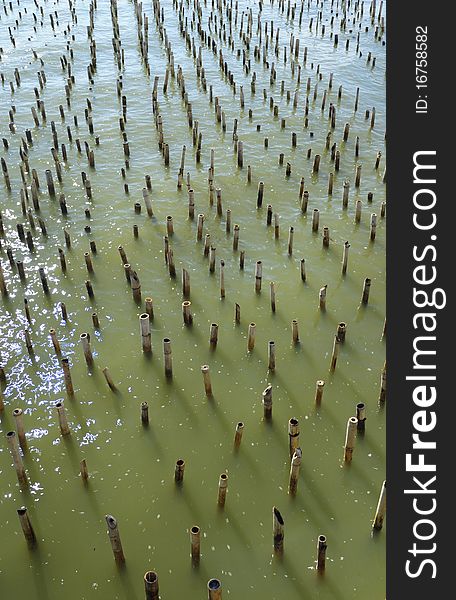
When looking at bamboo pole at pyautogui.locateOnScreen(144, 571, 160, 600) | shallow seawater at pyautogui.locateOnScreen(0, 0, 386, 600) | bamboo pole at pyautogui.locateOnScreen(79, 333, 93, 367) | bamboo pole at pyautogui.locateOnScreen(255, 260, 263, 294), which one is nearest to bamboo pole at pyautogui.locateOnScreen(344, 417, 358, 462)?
shallow seawater at pyautogui.locateOnScreen(0, 0, 386, 600)

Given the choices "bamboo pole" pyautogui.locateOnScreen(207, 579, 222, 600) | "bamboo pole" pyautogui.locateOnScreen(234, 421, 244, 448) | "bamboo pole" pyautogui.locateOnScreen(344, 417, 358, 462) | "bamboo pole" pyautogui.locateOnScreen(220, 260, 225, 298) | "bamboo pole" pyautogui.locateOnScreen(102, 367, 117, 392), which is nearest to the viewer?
"bamboo pole" pyautogui.locateOnScreen(207, 579, 222, 600)

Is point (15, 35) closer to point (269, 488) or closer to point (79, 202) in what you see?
point (79, 202)

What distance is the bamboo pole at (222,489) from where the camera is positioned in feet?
19.4

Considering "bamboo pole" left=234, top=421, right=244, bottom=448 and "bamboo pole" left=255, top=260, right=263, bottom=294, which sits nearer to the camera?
"bamboo pole" left=234, top=421, right=244, bottom=448

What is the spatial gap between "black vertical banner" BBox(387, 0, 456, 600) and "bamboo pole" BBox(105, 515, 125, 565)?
2.34 metres

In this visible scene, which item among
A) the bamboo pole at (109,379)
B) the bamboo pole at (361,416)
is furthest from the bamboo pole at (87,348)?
the bamboo pole at (361,416)

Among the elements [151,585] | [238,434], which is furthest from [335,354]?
[151,585]

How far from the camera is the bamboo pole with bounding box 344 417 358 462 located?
6.24 m

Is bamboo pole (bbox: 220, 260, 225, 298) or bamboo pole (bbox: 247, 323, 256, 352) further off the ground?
bamboo pole (bbox: 220, 260, 225, 298)

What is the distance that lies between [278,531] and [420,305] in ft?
7.99

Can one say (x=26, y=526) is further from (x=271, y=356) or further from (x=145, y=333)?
(x=271, y=356)

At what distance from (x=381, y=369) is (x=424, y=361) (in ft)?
8.43

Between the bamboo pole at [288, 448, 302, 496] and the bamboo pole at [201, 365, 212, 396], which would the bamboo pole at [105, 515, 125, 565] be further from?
the bamboo pole at [201, 365, 212, 396]

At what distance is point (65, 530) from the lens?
596 centimetres
